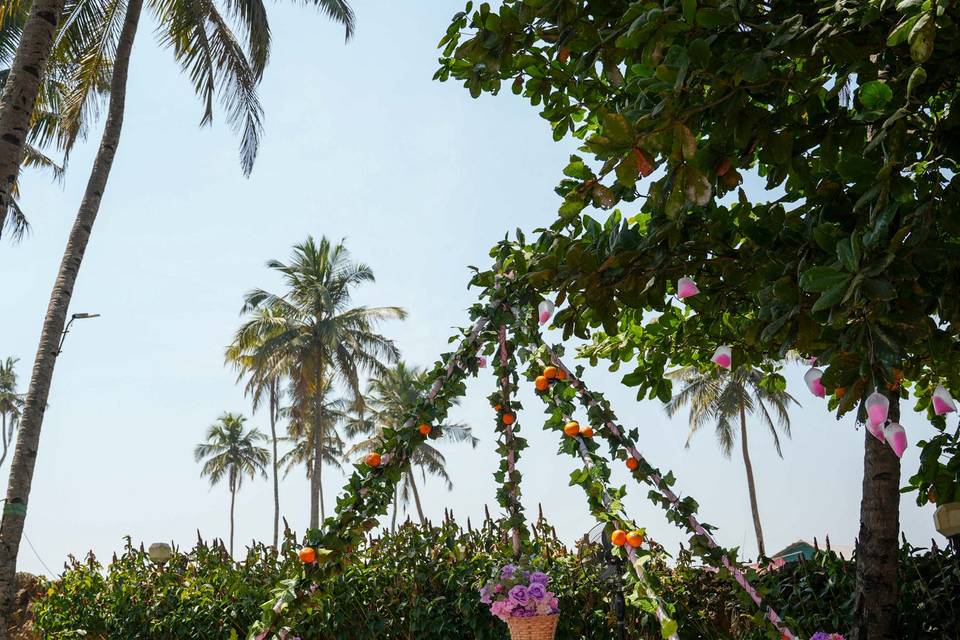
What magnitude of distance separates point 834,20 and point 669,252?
2.48 ft

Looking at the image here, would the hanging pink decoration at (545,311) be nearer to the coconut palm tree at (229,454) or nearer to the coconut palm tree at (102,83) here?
the coconut palm tree at (102,83)

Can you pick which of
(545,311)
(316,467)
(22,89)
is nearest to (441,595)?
(545,311)

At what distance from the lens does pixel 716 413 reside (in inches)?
1090

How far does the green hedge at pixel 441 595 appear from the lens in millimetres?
4504

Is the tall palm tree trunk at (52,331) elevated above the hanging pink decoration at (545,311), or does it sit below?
above

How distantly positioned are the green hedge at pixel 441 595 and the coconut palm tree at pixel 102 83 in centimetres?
146

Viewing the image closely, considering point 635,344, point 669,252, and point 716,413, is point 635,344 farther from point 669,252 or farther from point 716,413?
point 716,413

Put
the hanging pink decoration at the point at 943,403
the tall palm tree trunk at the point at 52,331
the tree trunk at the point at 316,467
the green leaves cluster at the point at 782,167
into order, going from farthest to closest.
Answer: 1. the tree trunk at the point at 316,467
2. the tall palm tree trunk at the point at 52,331
3. the hanging pink decoration at the point at 943,403
4. the green leaves cluster at the point at 782,167

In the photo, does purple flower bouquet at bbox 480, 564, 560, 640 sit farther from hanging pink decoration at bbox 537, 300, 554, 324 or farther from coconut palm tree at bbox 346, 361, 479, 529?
coconut palm tree at bbox 346, 361, 479, 529

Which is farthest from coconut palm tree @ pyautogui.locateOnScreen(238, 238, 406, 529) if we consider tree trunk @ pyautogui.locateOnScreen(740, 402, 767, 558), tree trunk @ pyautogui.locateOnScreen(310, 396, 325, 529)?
tree trunk @ pyautogui.locateOnScreen(740, 402, 767, 558)

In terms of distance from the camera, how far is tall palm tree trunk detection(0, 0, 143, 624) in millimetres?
6422

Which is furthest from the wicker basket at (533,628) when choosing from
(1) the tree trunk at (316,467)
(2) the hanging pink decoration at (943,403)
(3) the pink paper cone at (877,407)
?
(1) the tree trunk at (316,467)

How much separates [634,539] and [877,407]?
3126 millimetres

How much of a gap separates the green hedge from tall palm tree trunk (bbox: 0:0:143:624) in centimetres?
137
